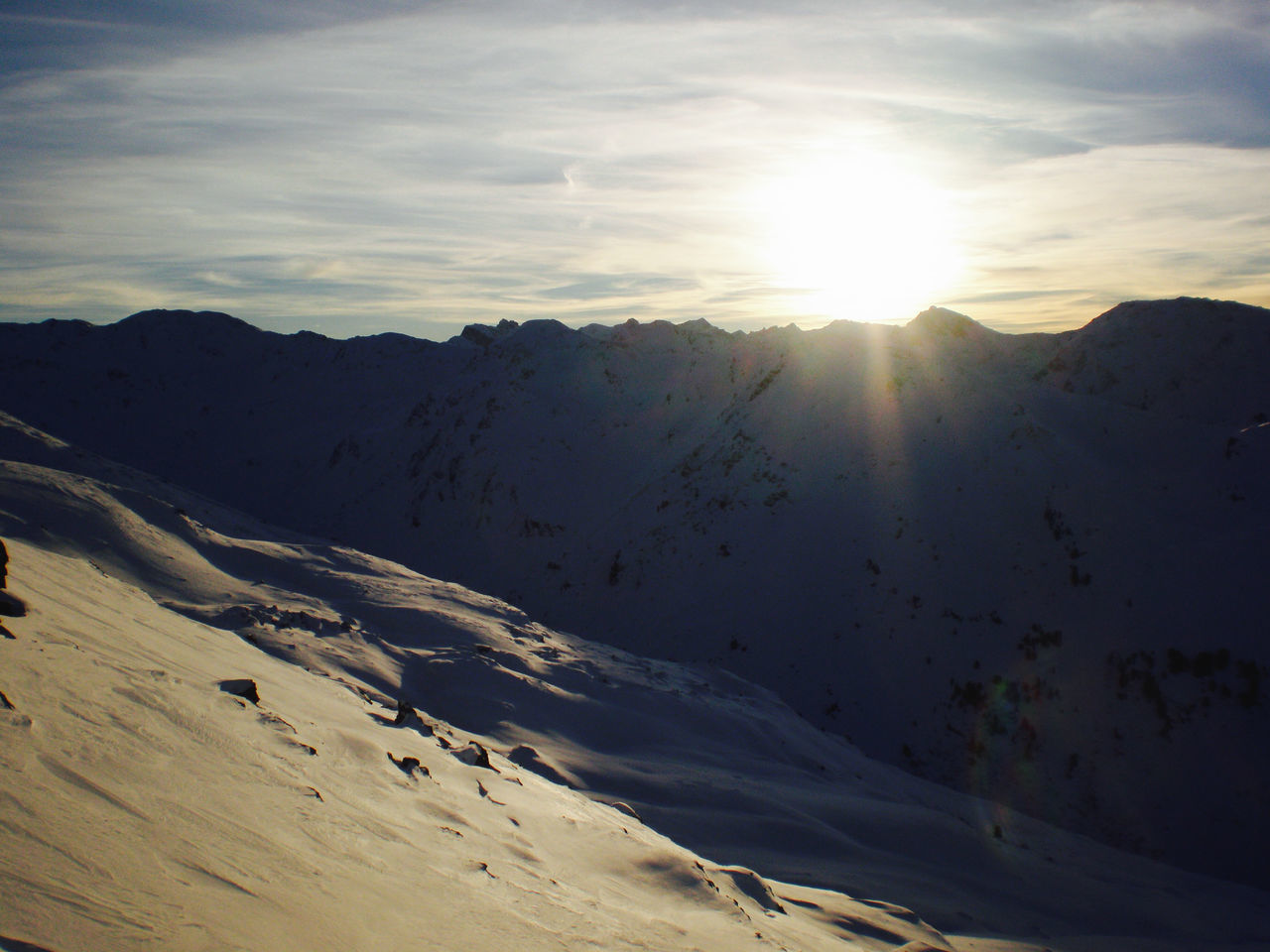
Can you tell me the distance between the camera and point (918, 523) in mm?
19016

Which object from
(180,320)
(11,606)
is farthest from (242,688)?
(180,320)

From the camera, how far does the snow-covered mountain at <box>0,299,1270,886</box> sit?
13.8m

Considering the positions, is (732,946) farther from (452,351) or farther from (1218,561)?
(452,351)

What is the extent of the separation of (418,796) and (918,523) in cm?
1662

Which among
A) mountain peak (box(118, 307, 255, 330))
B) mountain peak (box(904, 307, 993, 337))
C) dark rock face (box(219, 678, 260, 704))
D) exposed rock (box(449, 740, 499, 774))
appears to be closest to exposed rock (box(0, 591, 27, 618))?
dark rock face (box(219, 678, 260, 704))

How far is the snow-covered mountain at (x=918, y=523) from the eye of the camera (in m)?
13.8

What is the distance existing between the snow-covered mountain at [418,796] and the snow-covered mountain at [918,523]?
1.99 m

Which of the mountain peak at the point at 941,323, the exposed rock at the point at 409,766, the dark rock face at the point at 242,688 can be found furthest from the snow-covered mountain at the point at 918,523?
the dark rock face at the point at 242,688

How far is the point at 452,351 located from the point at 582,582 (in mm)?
33082

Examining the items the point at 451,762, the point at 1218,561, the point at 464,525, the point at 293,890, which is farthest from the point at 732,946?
the point at 464,525

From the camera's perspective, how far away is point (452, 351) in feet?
172

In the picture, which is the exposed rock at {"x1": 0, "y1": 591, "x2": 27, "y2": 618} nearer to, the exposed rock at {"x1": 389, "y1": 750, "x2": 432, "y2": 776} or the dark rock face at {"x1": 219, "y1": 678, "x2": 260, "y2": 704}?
the dark rock face at {"x1": 219, "y1": 678, "x2": 260, "y2": 704}

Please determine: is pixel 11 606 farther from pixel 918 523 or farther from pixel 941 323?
pixel 941 323

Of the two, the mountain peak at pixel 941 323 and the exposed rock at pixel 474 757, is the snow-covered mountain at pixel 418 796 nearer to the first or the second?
the exposed rock at pixel 474 757
